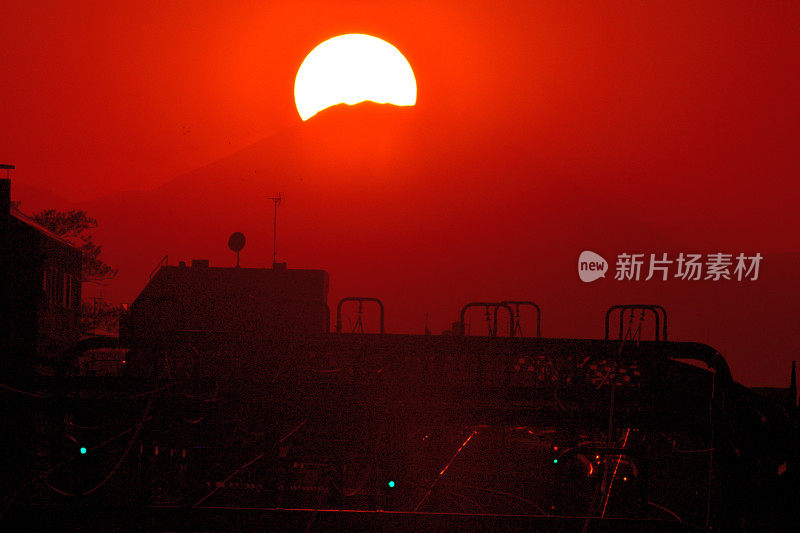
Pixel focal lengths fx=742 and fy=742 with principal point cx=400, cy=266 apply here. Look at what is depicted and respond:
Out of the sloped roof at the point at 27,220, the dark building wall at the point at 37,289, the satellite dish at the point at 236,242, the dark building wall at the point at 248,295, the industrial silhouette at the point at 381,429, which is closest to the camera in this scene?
the industrial silhouette at the point at 381,429

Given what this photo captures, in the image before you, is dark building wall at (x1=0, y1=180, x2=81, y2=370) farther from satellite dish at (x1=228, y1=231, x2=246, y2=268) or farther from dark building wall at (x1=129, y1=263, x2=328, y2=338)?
satellite dish at (x1=228, y1=231, x2=246, y2=268)

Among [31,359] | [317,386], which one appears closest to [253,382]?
[317,386]

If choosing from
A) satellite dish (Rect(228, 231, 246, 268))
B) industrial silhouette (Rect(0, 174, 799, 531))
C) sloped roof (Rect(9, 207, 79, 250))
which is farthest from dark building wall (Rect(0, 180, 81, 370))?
satellite dish (Rect(228, 231, 246, 268))

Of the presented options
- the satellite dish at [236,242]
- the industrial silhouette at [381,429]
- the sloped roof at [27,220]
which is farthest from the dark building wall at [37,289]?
the satellite dish at [236,242]

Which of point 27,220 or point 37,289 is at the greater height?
point 27,220

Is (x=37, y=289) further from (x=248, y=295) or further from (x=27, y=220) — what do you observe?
(x=248, y=295)

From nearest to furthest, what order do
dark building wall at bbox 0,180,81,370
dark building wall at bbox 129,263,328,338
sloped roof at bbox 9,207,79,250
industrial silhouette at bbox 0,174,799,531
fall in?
1. industrial silhouette at bbox 0,174,799,531
2. dark building wall at bbox 0,180,81,370
3. sloped roof at bbox 9,207,79,250
4. dark building wall at bbox 129,263,328,338

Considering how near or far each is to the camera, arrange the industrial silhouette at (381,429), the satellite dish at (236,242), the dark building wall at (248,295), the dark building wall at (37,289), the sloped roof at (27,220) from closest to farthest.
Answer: the industrial silhouette at (381,429) < the dark building wall at (37,289) < the sloped roof at (27,220) < the dark building wall at (248,295) < the satellite dish at (236,242)

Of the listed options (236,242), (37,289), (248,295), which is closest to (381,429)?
(248,295)

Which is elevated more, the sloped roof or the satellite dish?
the sloped roof

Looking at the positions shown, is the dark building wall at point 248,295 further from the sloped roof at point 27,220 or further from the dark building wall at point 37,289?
the sloped roof at point 27,220

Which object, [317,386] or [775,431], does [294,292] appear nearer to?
[317,386]
